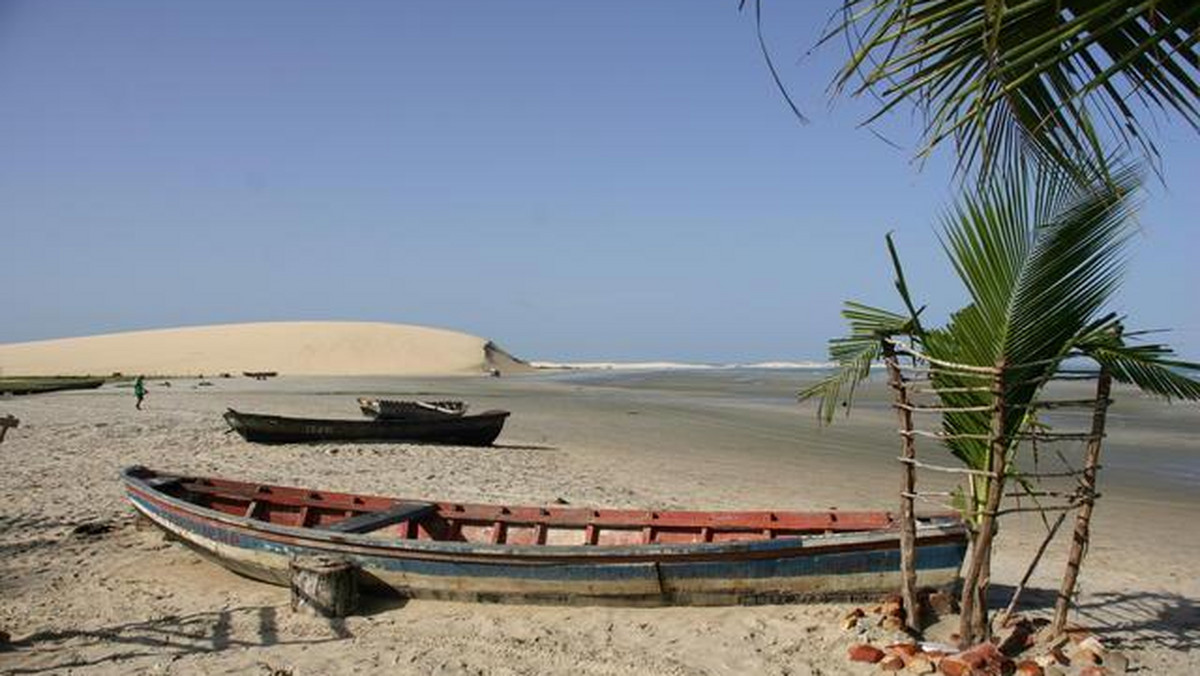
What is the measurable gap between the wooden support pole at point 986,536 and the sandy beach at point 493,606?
711mm

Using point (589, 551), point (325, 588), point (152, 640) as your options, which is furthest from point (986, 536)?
point (152, 640)

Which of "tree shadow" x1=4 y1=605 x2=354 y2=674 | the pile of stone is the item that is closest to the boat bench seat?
"tree shadow" x1=4 y1=605 x2=354 y2=674

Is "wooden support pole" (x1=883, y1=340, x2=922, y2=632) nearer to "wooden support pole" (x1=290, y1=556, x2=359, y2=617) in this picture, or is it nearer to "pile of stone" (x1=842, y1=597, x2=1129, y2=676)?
"pile of stone" (x1=842, y1=597, x2=1129, y2=676)

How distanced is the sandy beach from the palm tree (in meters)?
1.68

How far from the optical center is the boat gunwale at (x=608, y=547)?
661 centimetres

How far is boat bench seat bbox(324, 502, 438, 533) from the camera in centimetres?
806

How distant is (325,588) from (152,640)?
124 cm

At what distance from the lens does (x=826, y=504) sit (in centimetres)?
1287

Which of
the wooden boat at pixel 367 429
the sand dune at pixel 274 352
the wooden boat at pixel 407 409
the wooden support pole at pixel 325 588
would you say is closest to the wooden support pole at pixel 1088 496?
the wooden support pole at pixel 325 588

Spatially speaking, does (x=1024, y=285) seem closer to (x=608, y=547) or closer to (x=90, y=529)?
(x=608, y=547)

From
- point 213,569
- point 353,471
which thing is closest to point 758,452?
point 353,471

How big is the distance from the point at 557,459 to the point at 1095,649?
12.7m

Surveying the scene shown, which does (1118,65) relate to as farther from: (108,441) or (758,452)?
(108,441)

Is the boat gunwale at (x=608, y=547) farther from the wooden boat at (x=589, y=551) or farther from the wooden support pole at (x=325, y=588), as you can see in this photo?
the wooden support pole at (x=325, y=588)
